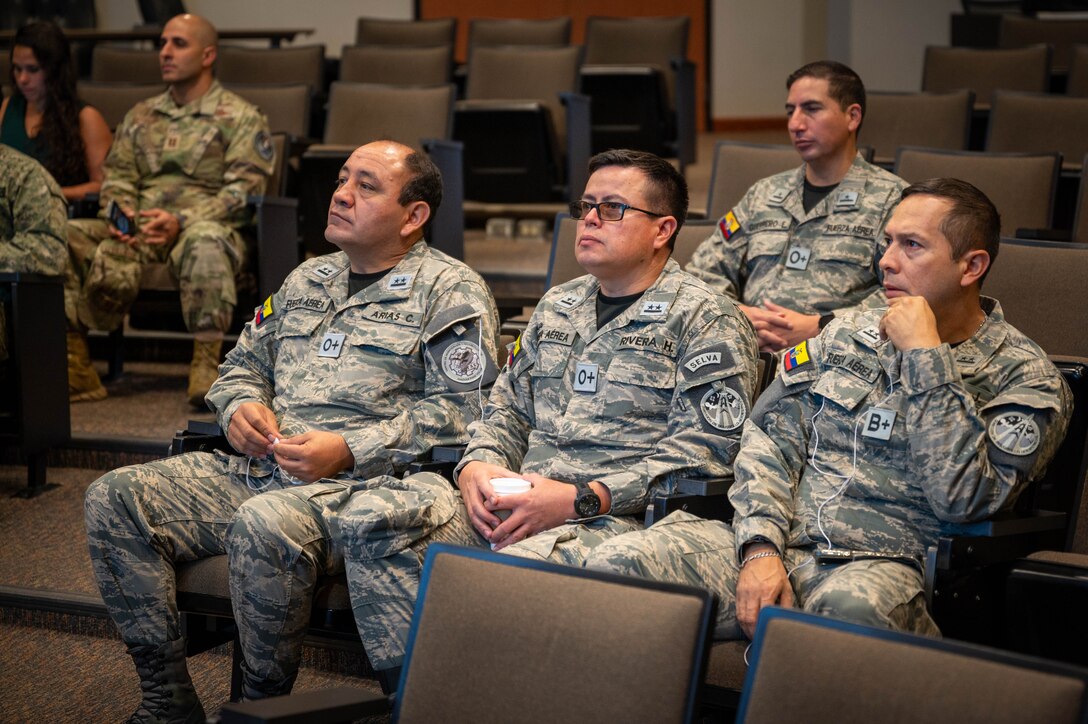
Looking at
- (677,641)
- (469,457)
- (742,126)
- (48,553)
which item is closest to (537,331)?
(469,457)

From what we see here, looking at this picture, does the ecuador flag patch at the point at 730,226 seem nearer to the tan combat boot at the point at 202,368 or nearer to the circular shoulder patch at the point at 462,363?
the circular shoulder patch at the point at 462,363

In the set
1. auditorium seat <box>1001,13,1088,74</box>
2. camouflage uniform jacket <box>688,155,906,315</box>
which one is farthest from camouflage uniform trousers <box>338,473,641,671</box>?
auditorium seat <box>1001,13,1088,74</box>

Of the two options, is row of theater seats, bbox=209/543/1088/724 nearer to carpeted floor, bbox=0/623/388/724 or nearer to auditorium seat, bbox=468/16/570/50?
carpeted floor, bbox=0/623/388/724

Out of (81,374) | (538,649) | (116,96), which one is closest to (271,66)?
(116,96)

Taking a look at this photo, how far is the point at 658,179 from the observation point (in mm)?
2334

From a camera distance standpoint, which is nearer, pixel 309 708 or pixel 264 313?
pixel 309 708

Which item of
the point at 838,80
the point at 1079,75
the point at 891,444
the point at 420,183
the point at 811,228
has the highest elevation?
the point at 1079,75

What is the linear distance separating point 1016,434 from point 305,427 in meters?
1.34

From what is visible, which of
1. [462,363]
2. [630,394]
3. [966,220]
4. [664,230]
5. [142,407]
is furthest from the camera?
[142,407]

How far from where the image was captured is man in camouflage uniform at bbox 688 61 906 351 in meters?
3.06

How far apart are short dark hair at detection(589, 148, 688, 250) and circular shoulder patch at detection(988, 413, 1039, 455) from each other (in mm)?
722

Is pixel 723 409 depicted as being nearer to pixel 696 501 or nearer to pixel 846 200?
pixel 696 501

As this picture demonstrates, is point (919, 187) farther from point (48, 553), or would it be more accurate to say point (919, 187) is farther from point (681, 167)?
point (681, 167)

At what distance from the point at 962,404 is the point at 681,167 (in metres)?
4.10
